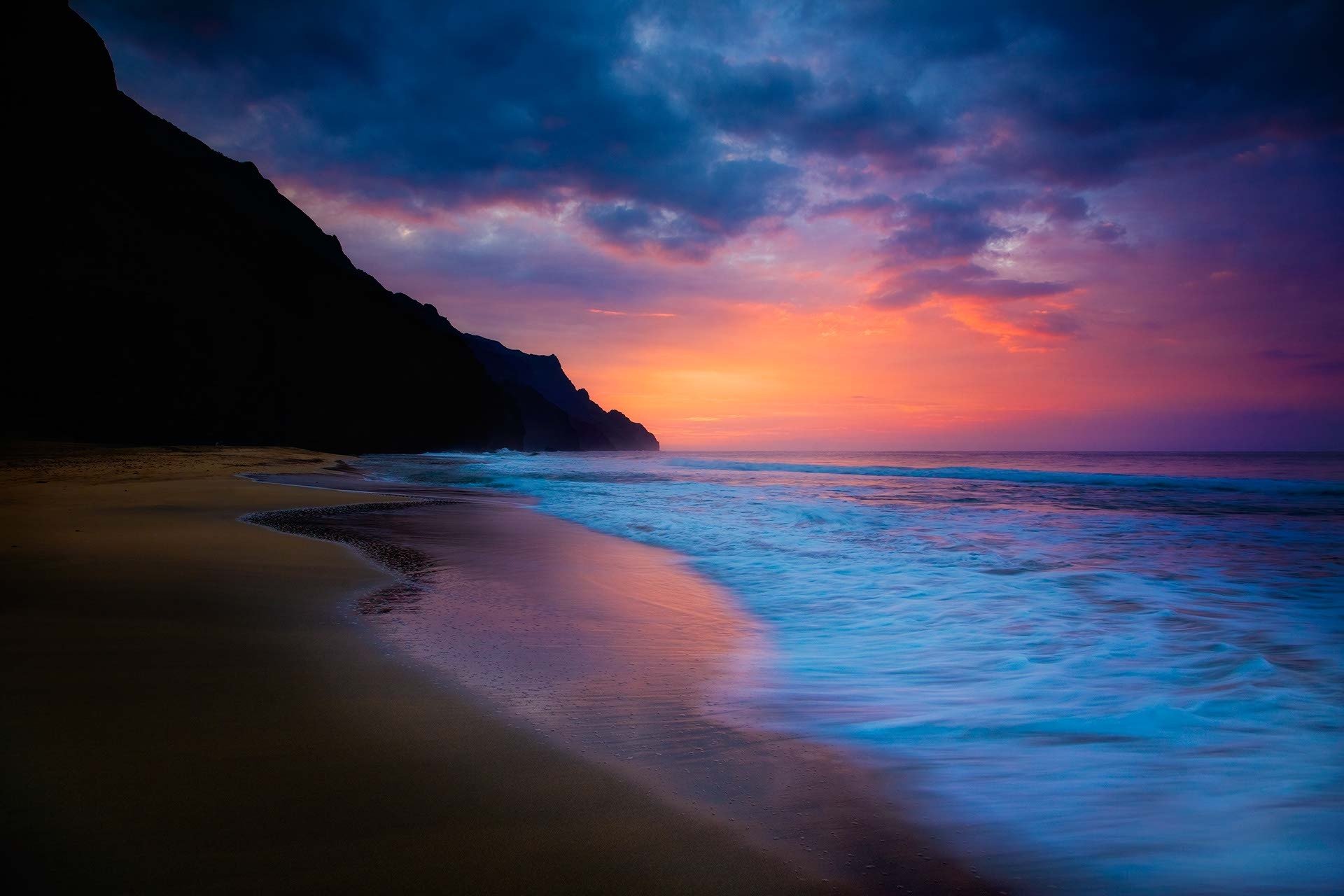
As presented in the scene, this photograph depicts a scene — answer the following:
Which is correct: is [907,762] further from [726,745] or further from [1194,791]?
[1194,791]

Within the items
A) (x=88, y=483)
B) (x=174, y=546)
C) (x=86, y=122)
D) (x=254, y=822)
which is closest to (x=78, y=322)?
(x=86, y=122)

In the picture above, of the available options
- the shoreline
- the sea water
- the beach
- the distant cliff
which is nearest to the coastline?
the beach

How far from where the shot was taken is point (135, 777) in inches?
64.1

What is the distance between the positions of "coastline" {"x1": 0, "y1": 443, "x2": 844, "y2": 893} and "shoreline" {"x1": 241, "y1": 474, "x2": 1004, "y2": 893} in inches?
5.0

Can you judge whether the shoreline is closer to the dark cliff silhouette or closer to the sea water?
the sea water

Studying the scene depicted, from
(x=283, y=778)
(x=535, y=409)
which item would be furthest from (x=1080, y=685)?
(x=535, y=409)

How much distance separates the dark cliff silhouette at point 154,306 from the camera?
28.9 meters

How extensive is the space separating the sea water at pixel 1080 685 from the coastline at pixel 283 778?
0.93 m

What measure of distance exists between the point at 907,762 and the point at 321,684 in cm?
230

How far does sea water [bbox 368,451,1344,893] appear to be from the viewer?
5.55 ft

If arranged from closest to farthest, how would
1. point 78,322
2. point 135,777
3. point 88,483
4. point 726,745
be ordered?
point 135,777 → point 726,745 → point 88,483 → point 78,322

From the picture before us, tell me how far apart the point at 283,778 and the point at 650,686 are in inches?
56.0

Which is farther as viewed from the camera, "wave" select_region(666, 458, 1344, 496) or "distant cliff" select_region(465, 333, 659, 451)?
"distant cliff" select_region(465, 333, 659, 451)

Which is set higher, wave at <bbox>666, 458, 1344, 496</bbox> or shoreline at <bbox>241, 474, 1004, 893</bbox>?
wave at <bbox>666, 458, 1344, 496</bbox>
